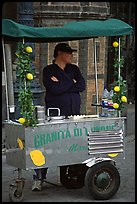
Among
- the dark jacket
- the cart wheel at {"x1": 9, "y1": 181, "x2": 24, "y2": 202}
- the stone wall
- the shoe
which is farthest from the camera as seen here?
the stone wall

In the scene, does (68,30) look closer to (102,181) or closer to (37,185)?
(102,181)

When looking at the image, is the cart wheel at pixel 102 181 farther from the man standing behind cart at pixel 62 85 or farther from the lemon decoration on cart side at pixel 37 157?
the man standing behind cart at pixel 62 85

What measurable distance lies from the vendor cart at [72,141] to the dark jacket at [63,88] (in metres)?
0.20

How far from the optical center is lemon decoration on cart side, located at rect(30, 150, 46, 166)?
6602 mm

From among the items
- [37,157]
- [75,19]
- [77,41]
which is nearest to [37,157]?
[37,157]

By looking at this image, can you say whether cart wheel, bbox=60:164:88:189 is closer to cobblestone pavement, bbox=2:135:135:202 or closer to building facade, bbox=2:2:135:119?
cobblestone pavement, bbox=2:135:135:202

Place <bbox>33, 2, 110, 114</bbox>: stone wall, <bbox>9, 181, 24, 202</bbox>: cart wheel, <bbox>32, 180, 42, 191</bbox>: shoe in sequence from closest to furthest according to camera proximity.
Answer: <bbox>9, 181, 24, 202</bbox>: cart wheel
<bbox>32, 180, 42, 191</bbox>: shoe
<bbox>33, 2, 110, 114</bbox>: stone wall

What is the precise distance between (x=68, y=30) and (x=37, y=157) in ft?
5.12

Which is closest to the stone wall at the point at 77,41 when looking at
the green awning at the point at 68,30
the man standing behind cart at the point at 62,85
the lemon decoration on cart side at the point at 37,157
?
the man standing behind cart at the point at 62,85


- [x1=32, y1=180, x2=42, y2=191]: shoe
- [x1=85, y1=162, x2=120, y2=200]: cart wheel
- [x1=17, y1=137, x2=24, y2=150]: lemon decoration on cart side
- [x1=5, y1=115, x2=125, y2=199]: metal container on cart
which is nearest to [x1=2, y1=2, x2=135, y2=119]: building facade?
[x1=32, y1=180, x2=42, y2=191]: shoe

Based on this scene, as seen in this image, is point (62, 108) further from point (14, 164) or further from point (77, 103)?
point (14, 164)

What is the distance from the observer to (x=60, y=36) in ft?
21.9

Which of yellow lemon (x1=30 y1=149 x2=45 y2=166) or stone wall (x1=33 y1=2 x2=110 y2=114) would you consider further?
stone wall (x1=33 y1=2 x2=110 y2=114)

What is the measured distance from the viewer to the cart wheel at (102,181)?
6883 mm
